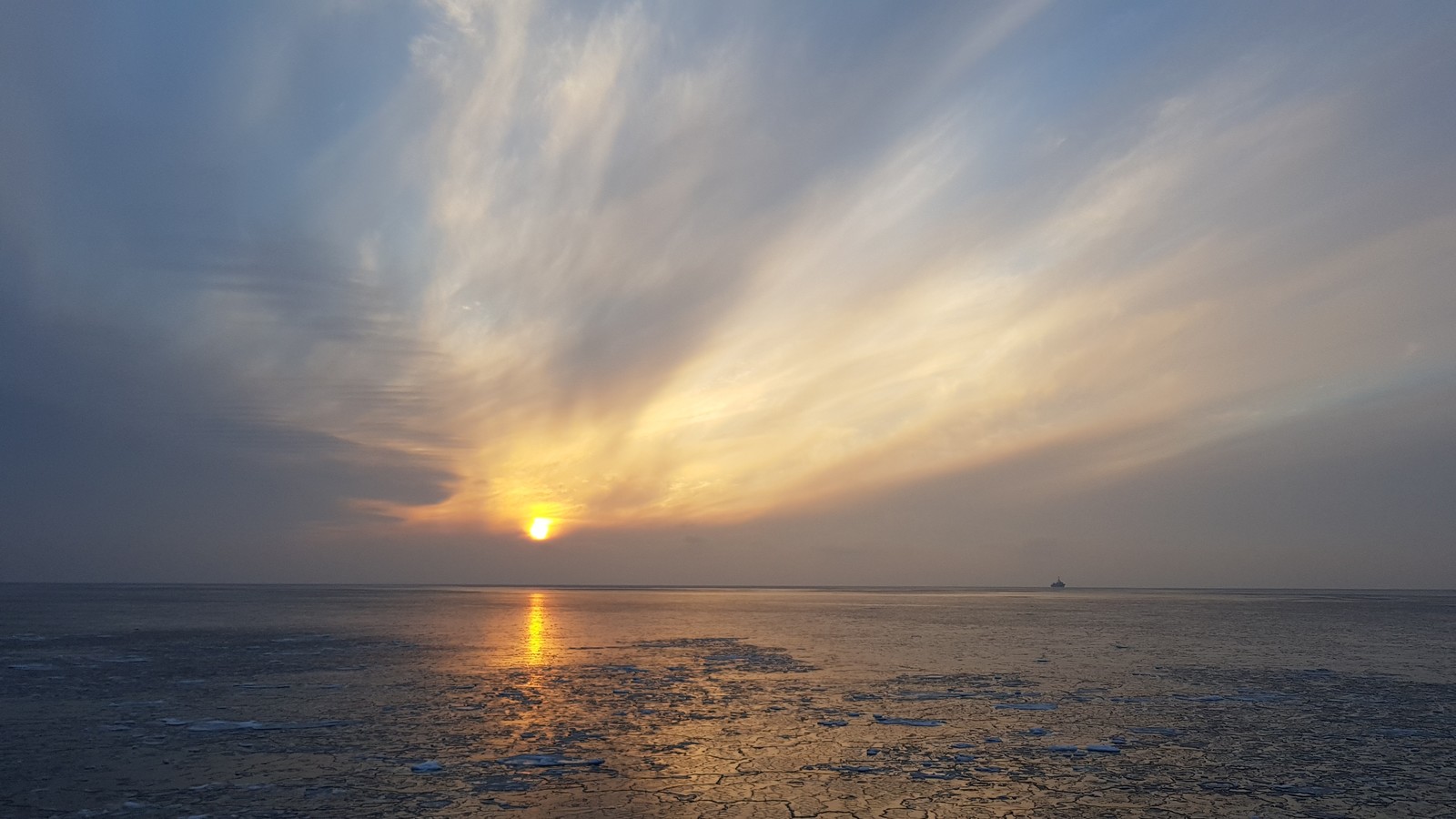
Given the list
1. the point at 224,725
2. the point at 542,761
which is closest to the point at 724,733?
the point at 542,761

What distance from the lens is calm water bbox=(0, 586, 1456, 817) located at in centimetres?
1109

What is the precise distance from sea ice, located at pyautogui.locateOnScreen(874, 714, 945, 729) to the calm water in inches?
2.7

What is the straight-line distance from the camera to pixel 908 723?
16281mm

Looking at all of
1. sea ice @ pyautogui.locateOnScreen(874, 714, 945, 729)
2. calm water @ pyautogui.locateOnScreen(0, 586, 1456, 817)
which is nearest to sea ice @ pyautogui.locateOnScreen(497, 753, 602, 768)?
calm water @ pyautogui.locateOnScreen(0, 586, 1456, 817)

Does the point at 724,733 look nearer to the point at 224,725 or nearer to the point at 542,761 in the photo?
the point at 542,761

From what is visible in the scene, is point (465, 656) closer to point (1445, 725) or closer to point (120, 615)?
point (1445, 725)

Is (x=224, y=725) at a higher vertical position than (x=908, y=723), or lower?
higher

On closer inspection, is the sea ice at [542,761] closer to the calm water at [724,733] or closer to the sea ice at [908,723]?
the calm water at [724,733]

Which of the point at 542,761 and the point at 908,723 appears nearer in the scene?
the point at 542,761

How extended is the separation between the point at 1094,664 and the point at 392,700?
66.9 ft

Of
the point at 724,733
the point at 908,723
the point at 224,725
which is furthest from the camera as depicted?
the point at 908,723

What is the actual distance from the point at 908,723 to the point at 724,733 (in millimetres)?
3539

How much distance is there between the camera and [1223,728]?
16.1 metres

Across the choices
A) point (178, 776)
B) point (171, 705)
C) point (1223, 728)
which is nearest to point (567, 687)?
point (171, 705)
